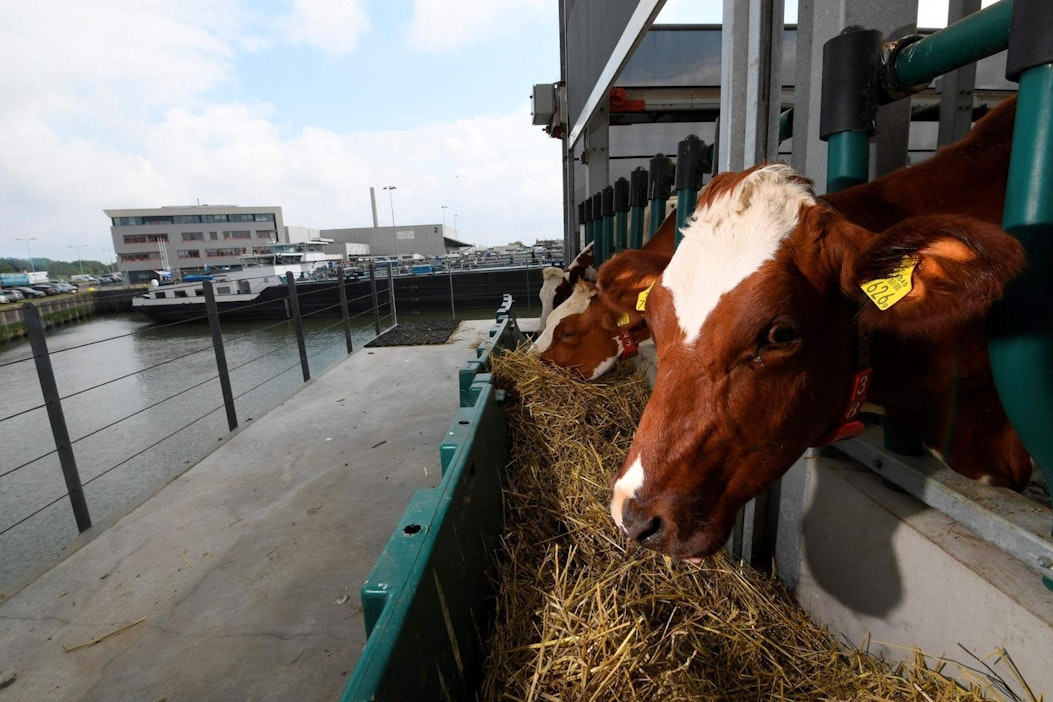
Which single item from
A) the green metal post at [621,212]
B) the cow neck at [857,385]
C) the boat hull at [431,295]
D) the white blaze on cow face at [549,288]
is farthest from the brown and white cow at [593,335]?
the boat hull at [431,295]

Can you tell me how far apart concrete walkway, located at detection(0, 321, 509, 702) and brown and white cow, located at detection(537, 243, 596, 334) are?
5.92 feet

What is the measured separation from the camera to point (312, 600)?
2.04 metres

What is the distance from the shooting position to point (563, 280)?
4.80 metres

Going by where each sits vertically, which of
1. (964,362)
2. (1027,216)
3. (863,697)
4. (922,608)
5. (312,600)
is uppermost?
(1027,216)

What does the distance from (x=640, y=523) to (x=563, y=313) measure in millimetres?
2746

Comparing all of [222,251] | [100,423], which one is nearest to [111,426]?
[100,423]

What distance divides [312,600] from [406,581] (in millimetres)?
1443

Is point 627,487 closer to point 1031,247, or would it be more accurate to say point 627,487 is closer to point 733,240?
point 733,240

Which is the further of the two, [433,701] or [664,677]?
[664,677]

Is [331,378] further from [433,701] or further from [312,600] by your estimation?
[433,701]

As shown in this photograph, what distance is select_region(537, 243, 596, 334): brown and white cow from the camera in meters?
4.49

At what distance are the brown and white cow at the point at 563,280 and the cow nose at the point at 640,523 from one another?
321 centimetres

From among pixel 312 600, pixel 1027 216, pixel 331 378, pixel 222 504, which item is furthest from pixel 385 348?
pixel 1027 216

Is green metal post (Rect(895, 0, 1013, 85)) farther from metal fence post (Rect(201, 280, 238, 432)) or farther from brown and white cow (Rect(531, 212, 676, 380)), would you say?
metal fence post (Rect(201, 280, 238, 432))
